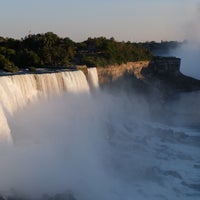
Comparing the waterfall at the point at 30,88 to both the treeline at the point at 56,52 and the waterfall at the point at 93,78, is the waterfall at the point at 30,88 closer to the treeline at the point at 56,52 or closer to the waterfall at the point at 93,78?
the waterfall at the point at 93,78

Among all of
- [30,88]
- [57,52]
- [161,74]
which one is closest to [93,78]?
[57,52]

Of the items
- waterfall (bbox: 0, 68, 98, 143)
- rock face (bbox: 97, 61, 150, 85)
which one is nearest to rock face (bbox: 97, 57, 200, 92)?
rock face (bbox: 97, 61, 150, 85)

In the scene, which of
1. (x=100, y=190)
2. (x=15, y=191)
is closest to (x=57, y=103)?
(x=100, y=190)

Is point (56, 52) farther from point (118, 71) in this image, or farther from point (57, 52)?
point (118, 71)

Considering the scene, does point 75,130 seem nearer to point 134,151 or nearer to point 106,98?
point 134,151

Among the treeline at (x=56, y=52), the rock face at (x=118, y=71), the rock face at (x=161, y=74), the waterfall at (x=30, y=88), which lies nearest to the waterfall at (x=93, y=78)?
the rock face at (x=118, y=71)

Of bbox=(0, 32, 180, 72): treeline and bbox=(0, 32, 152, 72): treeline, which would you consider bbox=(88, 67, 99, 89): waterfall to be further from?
bbox=(0, 32, 180, 72): treeline
